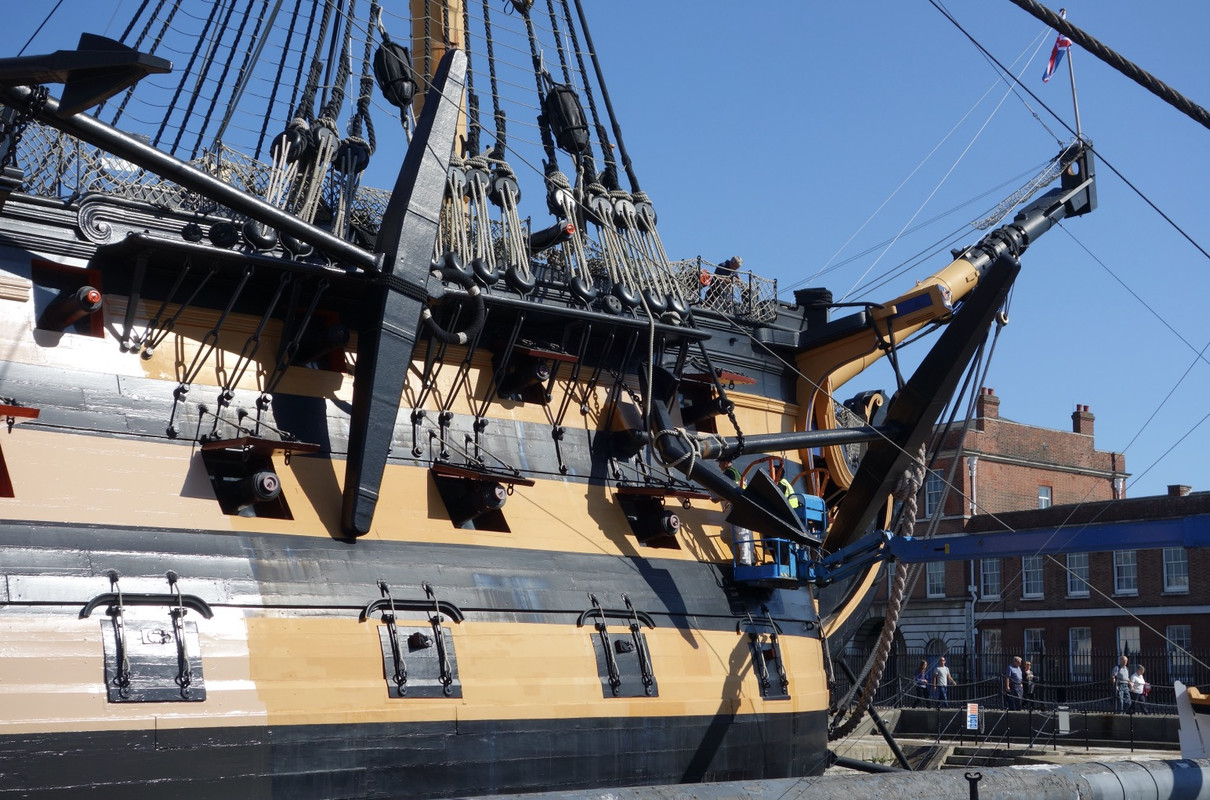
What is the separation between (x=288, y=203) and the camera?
15.6 metres

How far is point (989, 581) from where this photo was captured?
146ft

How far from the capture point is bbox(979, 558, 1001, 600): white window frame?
44250mm

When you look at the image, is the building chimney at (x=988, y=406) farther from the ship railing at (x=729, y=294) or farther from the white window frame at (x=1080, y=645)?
the ship railing at (x=729, y=294)

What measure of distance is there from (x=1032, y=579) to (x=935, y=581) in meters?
5.57

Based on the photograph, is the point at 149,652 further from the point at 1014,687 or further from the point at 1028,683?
the point at 1028,683

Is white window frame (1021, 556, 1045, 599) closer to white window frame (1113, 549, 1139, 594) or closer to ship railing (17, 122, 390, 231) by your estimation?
white window frame (1113, 549, 1139, 594)

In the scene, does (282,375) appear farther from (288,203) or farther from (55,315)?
(288,203)

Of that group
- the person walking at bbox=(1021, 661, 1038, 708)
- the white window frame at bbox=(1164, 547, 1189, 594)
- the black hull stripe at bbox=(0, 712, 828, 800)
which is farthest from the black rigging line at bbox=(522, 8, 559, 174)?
the white window frame at bbox=(1164, 547, 1189, 594)

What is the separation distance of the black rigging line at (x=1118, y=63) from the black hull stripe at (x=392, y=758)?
314 inches

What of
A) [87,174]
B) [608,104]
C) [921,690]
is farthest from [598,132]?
[921,690]

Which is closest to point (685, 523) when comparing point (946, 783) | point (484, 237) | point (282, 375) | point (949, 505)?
point (484, 237)

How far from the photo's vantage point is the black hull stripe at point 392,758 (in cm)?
1006

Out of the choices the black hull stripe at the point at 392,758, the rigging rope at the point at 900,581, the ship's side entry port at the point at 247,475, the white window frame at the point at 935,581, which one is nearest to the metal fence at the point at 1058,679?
the white window frame at the point at 935,581

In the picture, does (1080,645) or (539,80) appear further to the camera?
(1080,645)
